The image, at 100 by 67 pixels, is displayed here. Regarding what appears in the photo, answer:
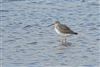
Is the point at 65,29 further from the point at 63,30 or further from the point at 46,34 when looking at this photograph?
the point at 46,34

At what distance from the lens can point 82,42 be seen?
12523 mm

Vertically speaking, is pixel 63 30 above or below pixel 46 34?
above

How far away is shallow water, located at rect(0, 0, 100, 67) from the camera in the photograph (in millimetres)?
10978

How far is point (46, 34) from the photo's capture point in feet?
43.3

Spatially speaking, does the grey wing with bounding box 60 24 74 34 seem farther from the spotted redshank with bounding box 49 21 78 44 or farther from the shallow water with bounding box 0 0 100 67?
the shallow water with bounding box 0 0 100 67

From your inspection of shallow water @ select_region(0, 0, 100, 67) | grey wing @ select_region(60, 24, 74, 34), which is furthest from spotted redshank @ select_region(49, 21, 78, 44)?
shallow water @ select_region(0, 0, 100, 67)

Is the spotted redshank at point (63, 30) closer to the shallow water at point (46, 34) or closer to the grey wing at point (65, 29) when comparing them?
the grey wing at point (65, 29)

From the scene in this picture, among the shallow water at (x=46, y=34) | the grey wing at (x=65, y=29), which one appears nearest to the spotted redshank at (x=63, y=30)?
the grey wing at (x=65, y=29)

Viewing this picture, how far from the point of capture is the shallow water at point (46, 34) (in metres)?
11.0

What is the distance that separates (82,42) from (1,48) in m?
2.00

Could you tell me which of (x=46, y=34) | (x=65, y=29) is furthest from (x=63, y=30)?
(x=46, y=34)

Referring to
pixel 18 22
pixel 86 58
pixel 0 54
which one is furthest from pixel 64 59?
pixel 18 22

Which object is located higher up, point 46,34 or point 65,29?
point 65,29

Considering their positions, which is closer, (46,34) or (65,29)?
(65,29)
